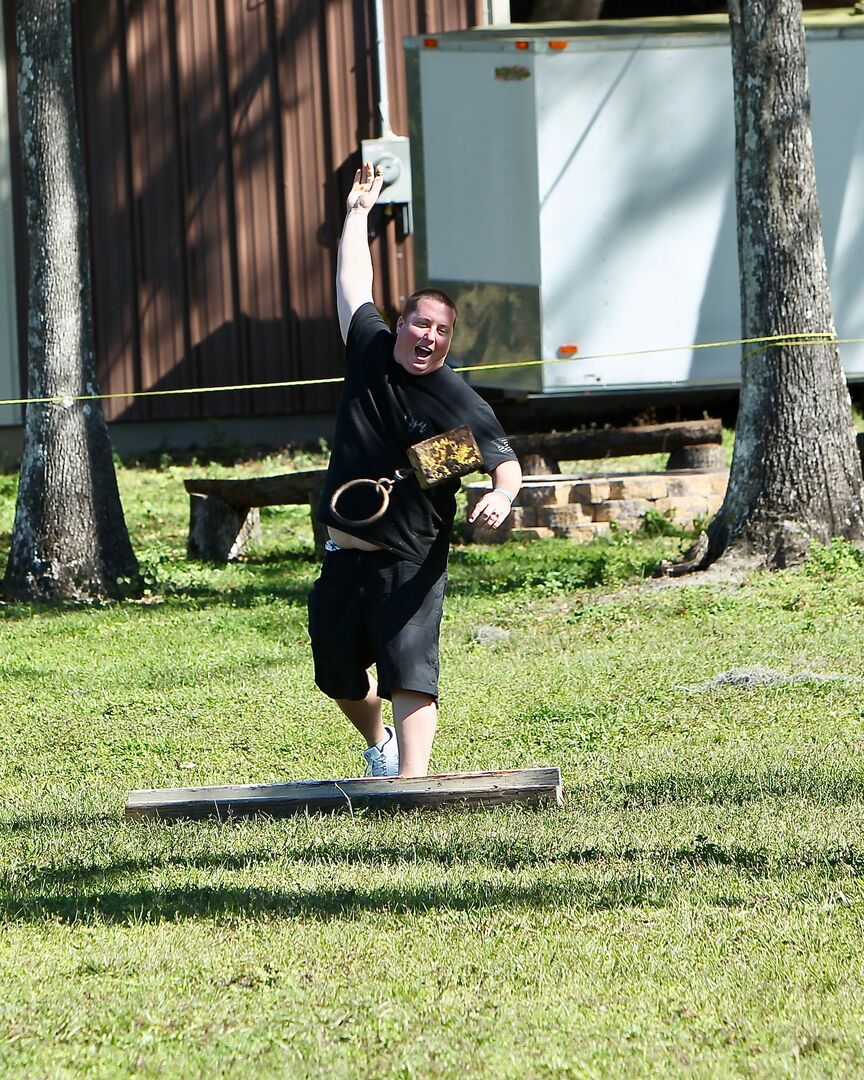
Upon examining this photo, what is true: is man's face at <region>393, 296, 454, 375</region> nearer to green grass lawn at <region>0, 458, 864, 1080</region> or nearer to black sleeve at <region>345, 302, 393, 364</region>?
black sleeve at <region>345, 302, 393, 364</region>

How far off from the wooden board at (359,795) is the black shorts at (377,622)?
0.30 meters

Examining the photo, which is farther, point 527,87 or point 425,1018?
point 527,87

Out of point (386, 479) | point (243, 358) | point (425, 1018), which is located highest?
point (243, 358)

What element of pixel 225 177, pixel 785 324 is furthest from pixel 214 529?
pixel 225 177

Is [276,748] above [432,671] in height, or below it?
below

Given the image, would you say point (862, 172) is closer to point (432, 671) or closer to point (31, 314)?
point (31, 314)

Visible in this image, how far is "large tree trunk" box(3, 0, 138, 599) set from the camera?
11141 mm

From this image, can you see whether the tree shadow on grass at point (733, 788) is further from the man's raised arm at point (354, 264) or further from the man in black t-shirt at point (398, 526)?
the man's raised arm at point (354, 264)

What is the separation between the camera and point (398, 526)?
542cm

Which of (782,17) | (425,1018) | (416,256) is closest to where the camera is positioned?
(425,1018)

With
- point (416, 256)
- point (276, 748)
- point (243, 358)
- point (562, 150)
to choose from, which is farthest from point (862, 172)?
point (276, 748)

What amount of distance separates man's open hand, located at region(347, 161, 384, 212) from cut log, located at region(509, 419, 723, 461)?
7373 mm

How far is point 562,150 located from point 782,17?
3.23 meters

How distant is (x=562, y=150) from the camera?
13.1m
